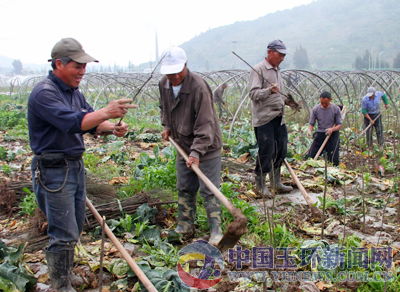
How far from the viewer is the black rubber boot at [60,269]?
301 cm

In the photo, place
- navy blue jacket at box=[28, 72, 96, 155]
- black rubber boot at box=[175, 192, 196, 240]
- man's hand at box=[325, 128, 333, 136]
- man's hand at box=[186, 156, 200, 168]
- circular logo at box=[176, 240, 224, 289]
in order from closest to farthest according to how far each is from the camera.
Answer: navy blue jacket at box=[28, 72, 96, 155]
circular logo at box=[176, 240, 224, 289]
man's hand at box=[186, 156, 200, 168]
black rubber boot at box=[175, 192, 196, 240]
man's hand at box=[325, 128, 333, 136]

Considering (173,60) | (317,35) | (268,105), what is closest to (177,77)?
(173,60)

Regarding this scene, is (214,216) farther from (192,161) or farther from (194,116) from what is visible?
(194,116)

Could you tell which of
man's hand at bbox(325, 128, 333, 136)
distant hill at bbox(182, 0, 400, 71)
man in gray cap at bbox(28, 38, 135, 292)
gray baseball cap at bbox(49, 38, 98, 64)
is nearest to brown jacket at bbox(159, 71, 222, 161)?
man in gray cap at bbox(28, 38, 135, 292)

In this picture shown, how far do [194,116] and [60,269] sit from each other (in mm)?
1816

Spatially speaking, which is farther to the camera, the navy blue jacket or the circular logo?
the circular logo

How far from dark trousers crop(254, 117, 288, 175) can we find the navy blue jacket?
297 centimetres

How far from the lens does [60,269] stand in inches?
120

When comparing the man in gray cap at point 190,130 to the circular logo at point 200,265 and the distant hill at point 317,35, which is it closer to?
the circular logo at point 200,265

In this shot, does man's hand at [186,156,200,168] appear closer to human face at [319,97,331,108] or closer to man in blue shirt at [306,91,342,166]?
man in blue shirt at [306,91,342,166]

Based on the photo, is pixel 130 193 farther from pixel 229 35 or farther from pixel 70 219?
pixel 229 35

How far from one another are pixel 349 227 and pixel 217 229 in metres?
1.60

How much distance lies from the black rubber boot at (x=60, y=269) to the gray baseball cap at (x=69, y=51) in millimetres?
1419

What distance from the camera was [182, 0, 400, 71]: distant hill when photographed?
106 m
